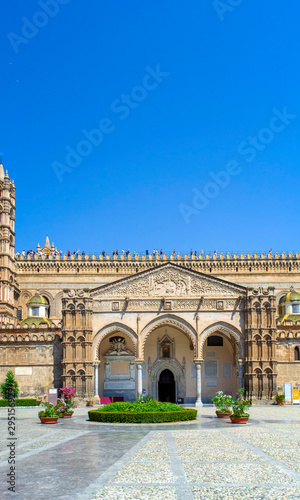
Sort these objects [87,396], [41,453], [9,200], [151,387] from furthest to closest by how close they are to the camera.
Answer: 1. [9,200]
2. [151,387]
3. [87,396]
4. [41,453]

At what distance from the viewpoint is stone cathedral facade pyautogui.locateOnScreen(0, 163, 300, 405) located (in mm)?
43375

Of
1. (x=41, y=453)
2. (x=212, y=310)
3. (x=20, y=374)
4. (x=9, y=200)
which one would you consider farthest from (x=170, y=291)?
(x=41, y=453)

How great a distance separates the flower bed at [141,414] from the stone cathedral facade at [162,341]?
54.0ft

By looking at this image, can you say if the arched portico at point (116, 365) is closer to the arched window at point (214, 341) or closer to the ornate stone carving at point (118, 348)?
the ornate stone carving at point (118, 348)

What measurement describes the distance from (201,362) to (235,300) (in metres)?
5.55

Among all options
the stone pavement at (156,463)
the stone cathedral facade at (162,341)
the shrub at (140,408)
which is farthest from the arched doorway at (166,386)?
the stone pavement at (156,463)

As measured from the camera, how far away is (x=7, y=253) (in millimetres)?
52906

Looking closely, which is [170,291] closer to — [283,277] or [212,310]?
[212,310]

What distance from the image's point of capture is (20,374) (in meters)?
44.8

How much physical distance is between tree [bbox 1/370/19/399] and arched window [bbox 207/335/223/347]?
629 inches

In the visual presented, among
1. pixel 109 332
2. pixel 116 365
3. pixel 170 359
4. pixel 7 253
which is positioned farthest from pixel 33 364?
pixel 7 253

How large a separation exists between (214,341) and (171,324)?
16.3 ft

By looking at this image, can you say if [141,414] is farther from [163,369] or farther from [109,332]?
[163,369]

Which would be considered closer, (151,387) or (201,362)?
(201,362)
